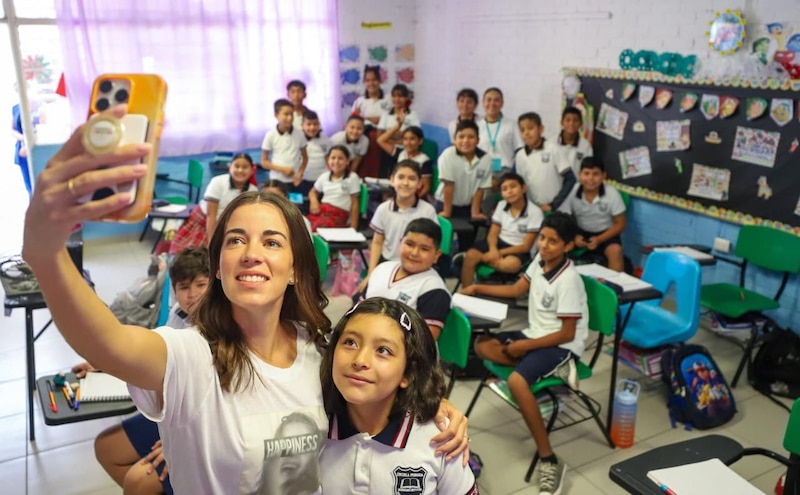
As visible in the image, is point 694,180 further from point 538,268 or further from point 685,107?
point 538,268

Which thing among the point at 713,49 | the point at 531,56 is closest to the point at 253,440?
the point at 713,49

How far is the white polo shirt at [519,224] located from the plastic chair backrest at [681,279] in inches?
40.5

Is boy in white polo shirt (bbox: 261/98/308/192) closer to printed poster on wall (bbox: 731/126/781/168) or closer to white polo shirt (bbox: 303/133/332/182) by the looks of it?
white polo shirt (bbox: 303/133/332/182)

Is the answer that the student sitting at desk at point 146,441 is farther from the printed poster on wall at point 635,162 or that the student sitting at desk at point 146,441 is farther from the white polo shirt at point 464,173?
the printed poster on wall at point 635,162

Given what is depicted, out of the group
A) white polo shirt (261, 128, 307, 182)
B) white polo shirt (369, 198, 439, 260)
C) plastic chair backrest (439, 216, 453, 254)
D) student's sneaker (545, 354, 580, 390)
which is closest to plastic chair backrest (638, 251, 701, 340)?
student's sneaker (545, 354, 580, 390)

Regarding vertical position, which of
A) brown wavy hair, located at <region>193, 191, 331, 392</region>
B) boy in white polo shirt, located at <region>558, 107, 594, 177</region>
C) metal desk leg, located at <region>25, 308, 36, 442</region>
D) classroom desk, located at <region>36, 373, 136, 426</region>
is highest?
brown wavy hair, located at <region>193, 191, 331, 392</region>

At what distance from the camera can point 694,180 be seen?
5.00 metres

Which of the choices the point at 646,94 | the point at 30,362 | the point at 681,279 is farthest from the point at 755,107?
the point at 30,362

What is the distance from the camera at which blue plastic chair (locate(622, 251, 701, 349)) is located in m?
3.63

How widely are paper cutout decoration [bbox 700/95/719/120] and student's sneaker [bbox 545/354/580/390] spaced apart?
264 cm

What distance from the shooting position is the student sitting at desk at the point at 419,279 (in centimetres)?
299

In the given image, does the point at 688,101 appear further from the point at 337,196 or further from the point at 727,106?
the point at 337,196

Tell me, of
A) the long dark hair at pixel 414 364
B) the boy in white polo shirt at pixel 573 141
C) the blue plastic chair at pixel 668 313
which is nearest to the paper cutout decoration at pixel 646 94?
the boy in white polo shirt at pixel 573 141

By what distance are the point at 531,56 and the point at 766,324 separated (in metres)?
3.43
